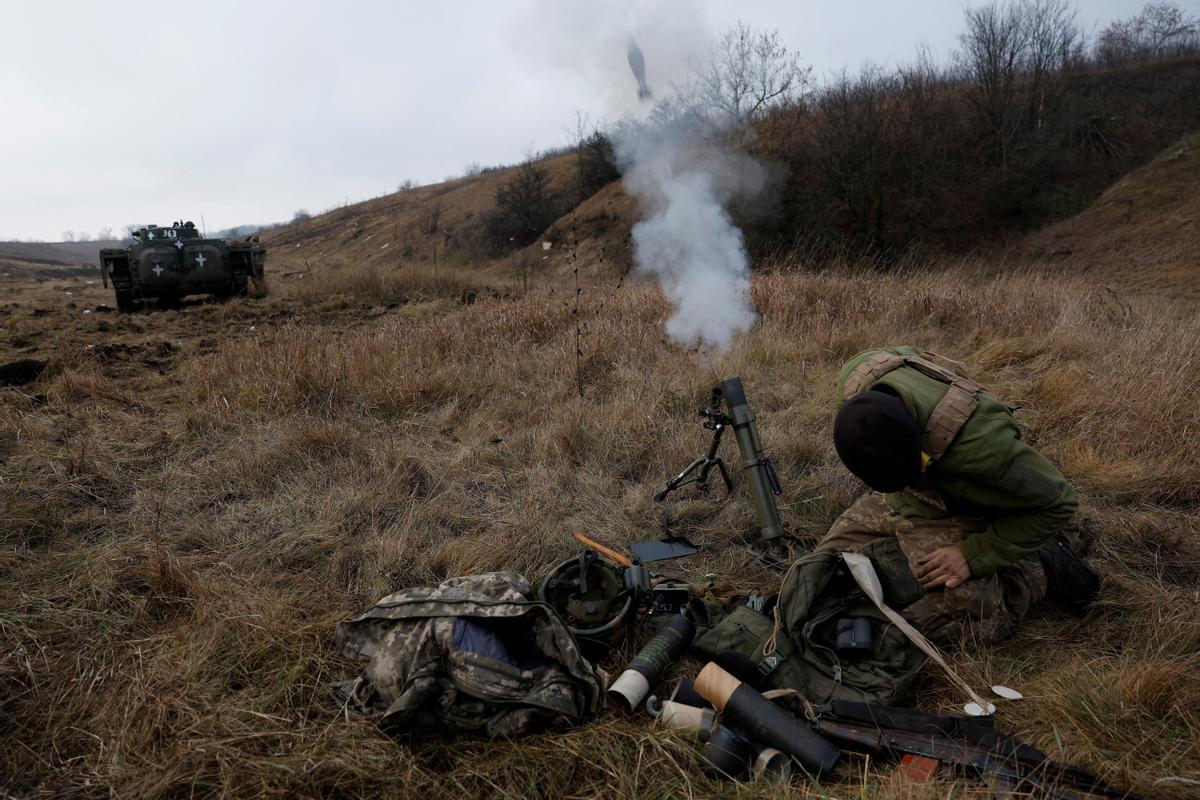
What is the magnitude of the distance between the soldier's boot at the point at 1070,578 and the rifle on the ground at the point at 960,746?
865mm

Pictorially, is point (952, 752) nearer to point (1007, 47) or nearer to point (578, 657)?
point (578, 657)

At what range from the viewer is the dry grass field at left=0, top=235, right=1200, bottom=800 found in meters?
1.98

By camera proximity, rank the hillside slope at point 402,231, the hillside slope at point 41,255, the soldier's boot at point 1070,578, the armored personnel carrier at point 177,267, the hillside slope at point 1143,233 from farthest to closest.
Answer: the hillside slope at point 41,255
the hillside slope at point 402,231
the hillside slope at point 1143,233
the armored personnel carrier at point 177,267
the soldier's boot at point 1070,578

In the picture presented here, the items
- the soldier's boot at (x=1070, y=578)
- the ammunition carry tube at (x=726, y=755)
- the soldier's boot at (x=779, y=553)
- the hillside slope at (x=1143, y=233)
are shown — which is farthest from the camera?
the hillside slope at (x=1143, y=233)

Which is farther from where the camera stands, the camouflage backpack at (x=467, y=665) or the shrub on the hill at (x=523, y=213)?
the shrub on the hill at (x=523, y=213)

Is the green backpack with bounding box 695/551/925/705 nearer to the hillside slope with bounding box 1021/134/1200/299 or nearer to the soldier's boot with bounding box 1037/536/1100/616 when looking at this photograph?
the soldier's boot with bounding box 1037/536/1100/616

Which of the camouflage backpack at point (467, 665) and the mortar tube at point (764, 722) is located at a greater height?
the camouflage backpack at point (467, 665)

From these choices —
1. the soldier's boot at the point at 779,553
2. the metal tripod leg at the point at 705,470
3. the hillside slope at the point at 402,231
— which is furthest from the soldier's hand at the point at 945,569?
the hillside slope at the point at 402,231

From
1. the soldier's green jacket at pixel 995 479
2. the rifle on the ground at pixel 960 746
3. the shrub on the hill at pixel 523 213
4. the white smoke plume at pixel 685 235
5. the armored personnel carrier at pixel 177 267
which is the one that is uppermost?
the shrub on the hill at pixel 523 213

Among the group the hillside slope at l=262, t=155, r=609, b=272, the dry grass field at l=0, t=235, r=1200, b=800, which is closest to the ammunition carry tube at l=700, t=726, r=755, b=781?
the dry grass field at l=0, t=235, r=1200, b=800

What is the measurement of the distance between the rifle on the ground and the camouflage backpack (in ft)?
2.54

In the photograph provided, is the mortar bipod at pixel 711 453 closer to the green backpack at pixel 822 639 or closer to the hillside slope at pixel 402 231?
the green backpack at pixel 822 639

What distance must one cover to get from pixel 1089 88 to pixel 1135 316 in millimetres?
21076

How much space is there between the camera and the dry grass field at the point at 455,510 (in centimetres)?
198
